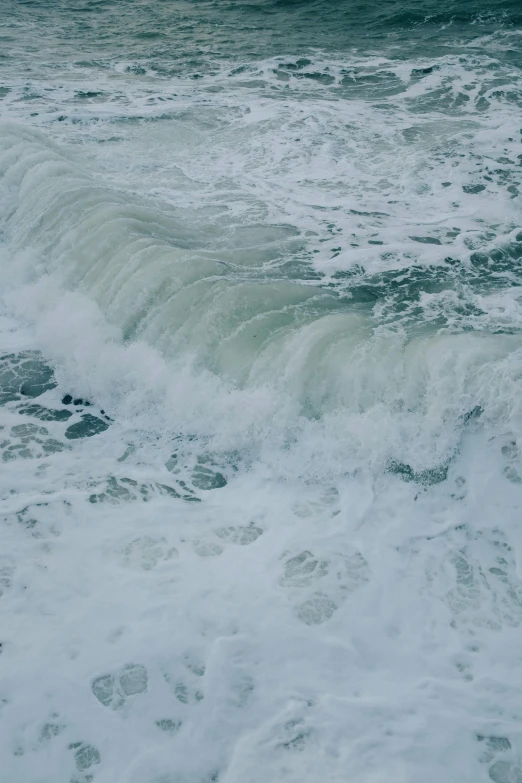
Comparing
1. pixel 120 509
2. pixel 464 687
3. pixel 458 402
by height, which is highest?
pixel 458 402

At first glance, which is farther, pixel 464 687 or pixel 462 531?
pixel 462 531

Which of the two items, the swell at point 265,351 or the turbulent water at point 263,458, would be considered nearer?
the turbulent water at point 263,458

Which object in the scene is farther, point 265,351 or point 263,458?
point 265,351

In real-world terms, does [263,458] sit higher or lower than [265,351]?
lower

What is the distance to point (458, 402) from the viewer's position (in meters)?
5.69

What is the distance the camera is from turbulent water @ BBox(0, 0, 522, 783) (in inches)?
152

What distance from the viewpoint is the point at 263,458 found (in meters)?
5.83

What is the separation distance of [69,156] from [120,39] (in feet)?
33.0

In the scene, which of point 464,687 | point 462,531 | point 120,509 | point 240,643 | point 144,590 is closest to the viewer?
point 464,687

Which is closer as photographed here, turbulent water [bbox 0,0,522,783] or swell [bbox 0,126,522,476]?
turbulent water [bbox 0,0,522,783]

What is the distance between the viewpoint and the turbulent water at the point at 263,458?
12.6ft

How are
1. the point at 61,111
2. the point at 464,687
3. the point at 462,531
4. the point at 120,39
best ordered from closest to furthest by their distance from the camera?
1. the point at 464,687
2. the point at 462,531
3. the point at 61,111
4. the point at 120,39

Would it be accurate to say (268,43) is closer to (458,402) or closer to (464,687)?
(458,402)

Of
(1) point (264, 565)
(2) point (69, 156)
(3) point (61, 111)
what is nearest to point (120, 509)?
(1) point (264, 565)
